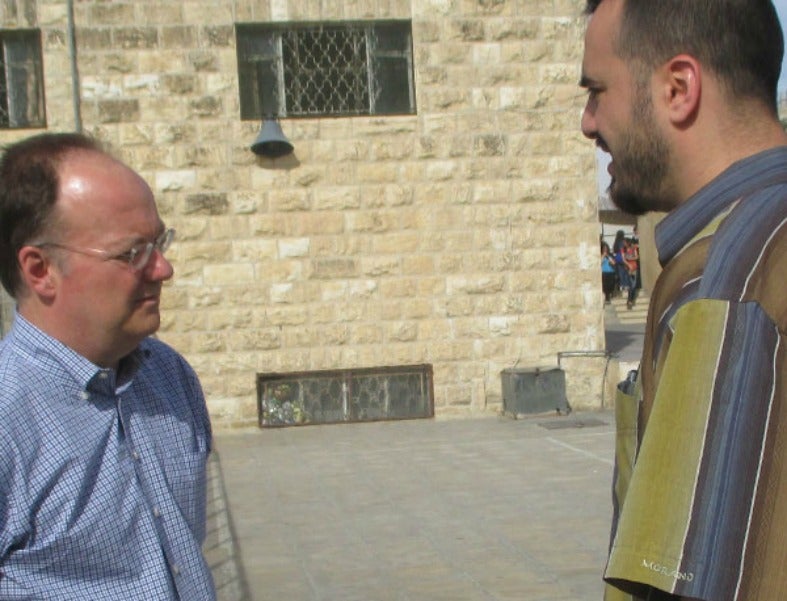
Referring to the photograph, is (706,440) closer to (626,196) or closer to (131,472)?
(626,196)

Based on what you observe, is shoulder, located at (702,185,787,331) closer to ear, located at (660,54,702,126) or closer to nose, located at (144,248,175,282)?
ear, located at (660,54,702,126)

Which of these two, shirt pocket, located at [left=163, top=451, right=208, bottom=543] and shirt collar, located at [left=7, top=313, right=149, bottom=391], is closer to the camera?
shirt collar, located at [left=7, top=313, right=149, bottom=391]

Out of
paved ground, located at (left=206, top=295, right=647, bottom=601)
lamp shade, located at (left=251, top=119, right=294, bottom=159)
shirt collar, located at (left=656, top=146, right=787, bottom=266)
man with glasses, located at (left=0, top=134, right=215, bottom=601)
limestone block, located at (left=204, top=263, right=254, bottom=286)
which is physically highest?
lamp shade, located at (left=251, top=119, right=294, bottom=159)

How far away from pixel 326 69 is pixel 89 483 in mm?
9205

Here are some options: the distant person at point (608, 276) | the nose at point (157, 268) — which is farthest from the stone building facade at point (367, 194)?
the distant person at point (608, 276)

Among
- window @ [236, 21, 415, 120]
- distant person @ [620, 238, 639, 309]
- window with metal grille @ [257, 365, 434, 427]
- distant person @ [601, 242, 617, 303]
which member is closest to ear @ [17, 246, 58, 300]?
window with metal grille @ [257, 365, 434, 427]

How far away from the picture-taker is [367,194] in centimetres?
1077

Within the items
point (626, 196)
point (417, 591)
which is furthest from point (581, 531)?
point (626, 196)

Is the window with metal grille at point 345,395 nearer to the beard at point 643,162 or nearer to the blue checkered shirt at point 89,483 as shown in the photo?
the blue checkered shirt at point 89,483

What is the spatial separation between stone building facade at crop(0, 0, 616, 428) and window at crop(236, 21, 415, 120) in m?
0.12

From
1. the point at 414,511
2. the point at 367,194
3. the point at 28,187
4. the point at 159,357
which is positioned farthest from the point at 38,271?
the point at 367,194

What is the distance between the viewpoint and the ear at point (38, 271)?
2.17 metres

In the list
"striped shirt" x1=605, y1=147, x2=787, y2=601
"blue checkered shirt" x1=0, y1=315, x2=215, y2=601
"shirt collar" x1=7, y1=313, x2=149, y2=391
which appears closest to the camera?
"striped shirt" x1=605, y1=147, x2=787, y2=601

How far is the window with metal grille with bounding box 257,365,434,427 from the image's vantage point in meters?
10.8
